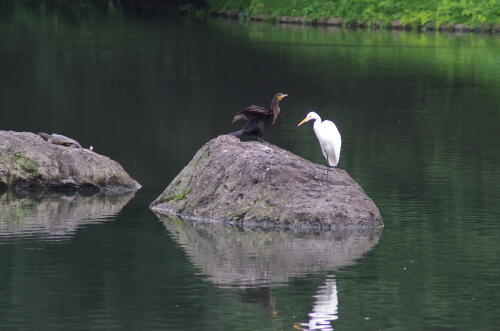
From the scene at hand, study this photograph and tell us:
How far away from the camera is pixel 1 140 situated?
76.7ft

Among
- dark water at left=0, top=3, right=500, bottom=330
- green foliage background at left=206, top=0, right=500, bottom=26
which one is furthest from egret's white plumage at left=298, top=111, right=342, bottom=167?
green foliage background at left=206, top=0, right=500, bottom=26

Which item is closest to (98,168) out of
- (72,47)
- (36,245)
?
(36,245)

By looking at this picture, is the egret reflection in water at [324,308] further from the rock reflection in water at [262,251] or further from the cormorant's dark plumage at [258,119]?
the cormorant's dark plumage at [258,119]

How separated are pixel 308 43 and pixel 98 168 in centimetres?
4710

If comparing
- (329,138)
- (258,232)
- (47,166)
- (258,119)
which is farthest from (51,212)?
(329,138)

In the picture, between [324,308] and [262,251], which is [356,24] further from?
[324,308]

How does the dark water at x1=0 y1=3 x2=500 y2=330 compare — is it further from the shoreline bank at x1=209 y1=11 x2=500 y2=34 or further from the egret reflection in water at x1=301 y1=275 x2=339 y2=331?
the shoreline bank at x1=209 y1=11 x2=500 y2=34

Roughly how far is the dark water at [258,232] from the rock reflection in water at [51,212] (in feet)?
0.15

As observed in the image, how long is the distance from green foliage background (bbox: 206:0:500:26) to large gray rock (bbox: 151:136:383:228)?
62.8 metres

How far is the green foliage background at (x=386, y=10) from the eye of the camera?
271ft

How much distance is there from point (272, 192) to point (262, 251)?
1740mm

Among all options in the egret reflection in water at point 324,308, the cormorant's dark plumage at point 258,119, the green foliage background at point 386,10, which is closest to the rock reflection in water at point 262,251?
the egret reflection in water at point 324,308

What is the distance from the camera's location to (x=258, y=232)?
19.8 m

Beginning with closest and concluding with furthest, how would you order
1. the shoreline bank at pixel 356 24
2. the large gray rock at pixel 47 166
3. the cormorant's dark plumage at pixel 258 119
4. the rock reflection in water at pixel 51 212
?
1. the rock reflection in water at pixel 51 212
2. the cormorant's dark plumage at pixel 258 119
3. the large gray rock at pixel 47 166
4. the shoreline bank at pixel 356 24
